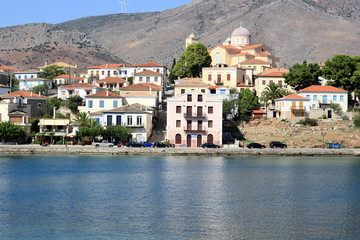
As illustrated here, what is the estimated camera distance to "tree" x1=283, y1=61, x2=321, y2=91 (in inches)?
3317

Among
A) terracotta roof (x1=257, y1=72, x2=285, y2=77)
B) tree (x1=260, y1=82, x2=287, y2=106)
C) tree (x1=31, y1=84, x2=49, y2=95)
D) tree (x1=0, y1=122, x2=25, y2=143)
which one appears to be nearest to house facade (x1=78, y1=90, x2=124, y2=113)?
tree (x1=0, y1=122, x2=25, y2=143)

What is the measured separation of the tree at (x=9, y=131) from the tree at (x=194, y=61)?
3275 cm

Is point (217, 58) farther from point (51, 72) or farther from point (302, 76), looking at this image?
point (51, 72)

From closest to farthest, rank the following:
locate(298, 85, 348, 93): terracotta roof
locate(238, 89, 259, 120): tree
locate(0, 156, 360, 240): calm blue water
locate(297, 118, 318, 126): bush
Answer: locate(0, 156, 360, 240): calm blue water → locate(297, 118, 318, 126): bush → locate(238, 89, 259, 120): tree → locate(298, 85, 348, 93): terracotta roof

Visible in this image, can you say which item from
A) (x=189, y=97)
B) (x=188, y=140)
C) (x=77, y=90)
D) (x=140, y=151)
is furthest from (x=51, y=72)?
(x=140, y=151)

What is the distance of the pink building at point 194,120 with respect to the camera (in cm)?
7069

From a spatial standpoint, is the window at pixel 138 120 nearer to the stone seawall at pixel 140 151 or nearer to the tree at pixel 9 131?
the stone seawall at pixel 140 151

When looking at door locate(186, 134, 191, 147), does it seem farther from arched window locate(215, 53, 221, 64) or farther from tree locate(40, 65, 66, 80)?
tree locate(40, 65, 66, 80)

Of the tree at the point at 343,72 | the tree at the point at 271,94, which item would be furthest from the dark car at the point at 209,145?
the tree at the point at 343,72

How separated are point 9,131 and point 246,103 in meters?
29.6

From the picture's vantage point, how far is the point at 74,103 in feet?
262

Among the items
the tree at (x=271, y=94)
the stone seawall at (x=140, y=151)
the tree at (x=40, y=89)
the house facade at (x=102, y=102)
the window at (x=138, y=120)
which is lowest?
the stone seawall at (x=140, y=151)

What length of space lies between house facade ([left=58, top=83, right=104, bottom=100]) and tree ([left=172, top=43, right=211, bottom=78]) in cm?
1561

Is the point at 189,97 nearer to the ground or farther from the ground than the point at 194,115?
farther from the ground
